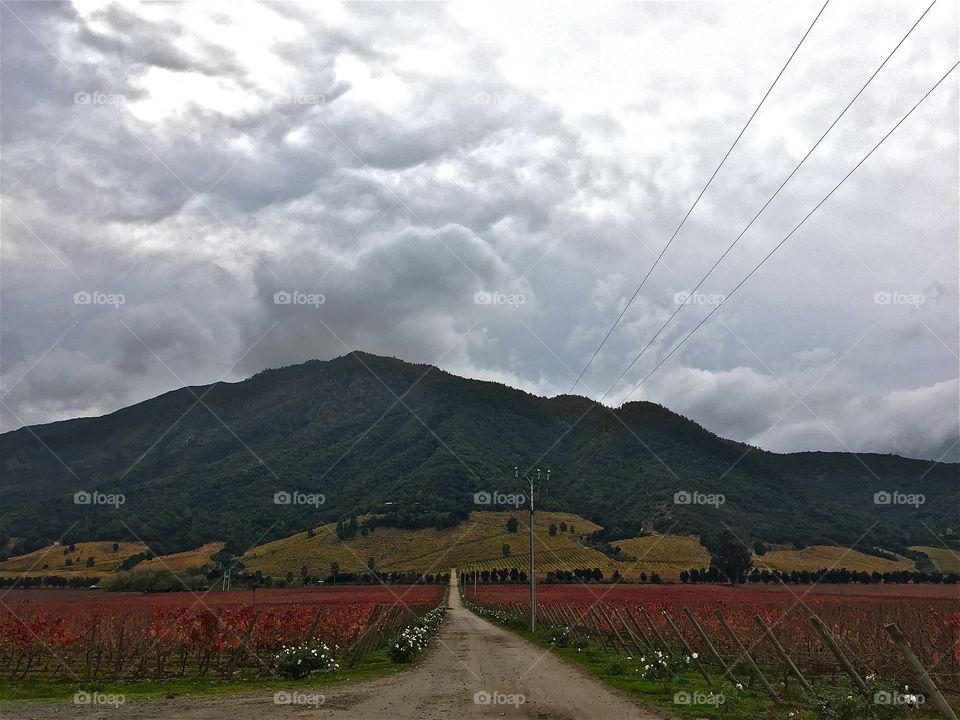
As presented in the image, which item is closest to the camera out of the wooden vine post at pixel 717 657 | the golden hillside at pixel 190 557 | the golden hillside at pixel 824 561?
the wooden vine post at pixel 717 657

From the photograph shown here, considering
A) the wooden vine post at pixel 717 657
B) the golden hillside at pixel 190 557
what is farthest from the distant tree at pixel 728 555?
the wooden vine post at pixel 717 657

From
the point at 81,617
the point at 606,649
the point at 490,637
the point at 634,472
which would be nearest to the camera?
the point at 606,649

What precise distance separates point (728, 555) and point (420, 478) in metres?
68.3

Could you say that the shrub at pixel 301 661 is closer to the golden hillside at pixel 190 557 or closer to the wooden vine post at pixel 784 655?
the wooden vine post at pixel 784 655

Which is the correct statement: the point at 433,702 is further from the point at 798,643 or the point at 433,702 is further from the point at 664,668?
the point at 798,643

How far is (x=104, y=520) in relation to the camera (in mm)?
154750

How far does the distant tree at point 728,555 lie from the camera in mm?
102125

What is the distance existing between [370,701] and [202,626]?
24.2 ft

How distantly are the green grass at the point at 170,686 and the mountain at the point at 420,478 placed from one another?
112m

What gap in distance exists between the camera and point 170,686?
18531 mm

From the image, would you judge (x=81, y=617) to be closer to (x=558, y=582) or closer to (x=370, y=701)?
(x=370, y=701)

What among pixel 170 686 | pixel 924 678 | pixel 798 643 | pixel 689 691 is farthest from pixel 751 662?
pixel 170 686

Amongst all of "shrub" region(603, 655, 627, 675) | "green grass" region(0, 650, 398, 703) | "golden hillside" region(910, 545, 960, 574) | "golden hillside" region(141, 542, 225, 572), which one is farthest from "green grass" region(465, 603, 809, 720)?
"golden hillside" region(910, 545, 960, 574)

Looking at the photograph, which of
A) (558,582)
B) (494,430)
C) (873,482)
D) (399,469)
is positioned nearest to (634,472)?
(494,430)
